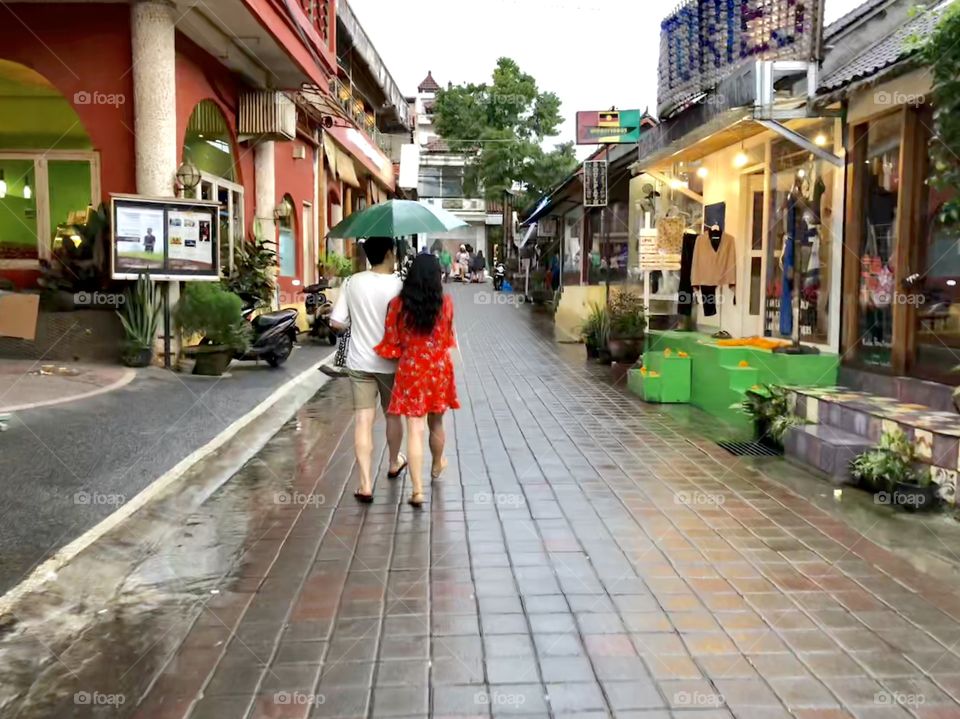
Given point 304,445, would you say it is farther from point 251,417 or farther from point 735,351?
point 735,351

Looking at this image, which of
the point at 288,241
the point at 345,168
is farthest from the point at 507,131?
the point at 288,241

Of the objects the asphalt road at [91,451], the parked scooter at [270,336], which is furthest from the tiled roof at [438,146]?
the asphalt road at [91,451]

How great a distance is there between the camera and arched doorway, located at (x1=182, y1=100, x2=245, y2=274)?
12219 mm

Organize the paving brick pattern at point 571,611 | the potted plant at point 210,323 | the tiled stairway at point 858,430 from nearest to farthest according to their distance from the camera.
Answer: the paving brick pattern at point 571,611 → the tiled stairway at point 858,430 → the potted plant at point 210,323

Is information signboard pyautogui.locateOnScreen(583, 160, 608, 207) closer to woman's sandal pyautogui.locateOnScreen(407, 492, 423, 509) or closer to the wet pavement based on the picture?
the wet pavement

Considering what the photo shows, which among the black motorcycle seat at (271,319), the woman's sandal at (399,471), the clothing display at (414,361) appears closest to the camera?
the clothing display at (414,361)

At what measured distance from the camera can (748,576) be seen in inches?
169

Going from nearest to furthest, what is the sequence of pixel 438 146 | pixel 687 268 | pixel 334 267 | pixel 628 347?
pixel 687 268 < pixel 628 347 < pixel 334 267 < pixel 438 146

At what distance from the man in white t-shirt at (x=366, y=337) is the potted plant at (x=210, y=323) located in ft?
14.4

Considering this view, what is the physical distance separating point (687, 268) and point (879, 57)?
4.35 metres

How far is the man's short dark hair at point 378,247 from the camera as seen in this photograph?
5.63m

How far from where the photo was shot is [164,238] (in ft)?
30.9

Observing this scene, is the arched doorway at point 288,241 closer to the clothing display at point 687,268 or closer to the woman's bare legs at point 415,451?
the clothing display at point 687,268

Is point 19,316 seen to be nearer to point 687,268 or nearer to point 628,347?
point 687,268
